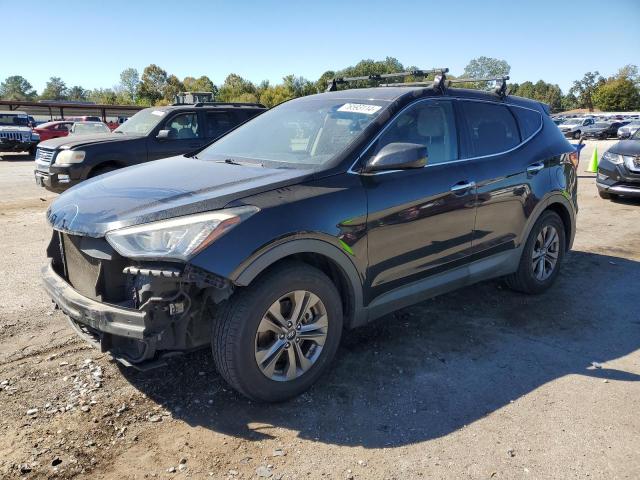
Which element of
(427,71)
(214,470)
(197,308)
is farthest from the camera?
(427,71)

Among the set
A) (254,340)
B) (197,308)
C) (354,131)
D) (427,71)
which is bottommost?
(254,340)

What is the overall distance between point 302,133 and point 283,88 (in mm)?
63861

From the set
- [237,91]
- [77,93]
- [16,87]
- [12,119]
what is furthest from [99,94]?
[12,119]

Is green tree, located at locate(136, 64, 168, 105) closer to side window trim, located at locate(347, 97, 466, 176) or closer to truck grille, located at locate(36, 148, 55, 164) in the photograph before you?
truck grille, located at locate(36, 148, 55, 164)

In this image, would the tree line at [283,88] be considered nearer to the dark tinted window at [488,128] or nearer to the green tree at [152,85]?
the green tree at [152,85]

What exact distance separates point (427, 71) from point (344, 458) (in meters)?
3.51

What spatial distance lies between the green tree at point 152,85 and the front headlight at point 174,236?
69837 mm

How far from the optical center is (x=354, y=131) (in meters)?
3.53

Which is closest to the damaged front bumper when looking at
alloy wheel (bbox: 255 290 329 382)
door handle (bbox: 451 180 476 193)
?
alloy wheel (bbox: 255 290 329 382)

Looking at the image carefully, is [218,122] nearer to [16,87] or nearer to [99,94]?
[99,94]

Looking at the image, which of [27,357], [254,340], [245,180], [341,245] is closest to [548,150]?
[341,245]

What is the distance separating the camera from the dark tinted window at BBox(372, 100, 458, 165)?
11.8 ft

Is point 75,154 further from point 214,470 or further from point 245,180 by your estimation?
point 214,470

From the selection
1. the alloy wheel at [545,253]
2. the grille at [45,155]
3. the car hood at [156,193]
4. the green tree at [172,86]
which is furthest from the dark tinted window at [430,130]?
the green tree at [172,86]
